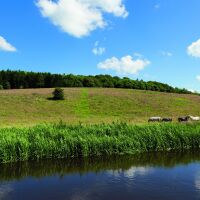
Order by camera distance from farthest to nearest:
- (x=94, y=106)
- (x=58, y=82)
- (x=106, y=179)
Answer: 1. (x=58, y=82)
2. (x=94, y=106)
3. (x=106, y=179)

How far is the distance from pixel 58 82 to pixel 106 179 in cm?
8086

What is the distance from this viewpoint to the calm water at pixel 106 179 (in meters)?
16.4

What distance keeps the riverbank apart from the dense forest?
231 ft

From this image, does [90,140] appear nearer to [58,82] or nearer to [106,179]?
[106,179]

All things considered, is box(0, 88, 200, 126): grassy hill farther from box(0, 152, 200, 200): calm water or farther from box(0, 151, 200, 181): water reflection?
box(0, 152, 200, 200): calm water

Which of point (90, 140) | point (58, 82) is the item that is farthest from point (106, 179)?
point (58, 82)

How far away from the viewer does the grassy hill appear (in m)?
56.2

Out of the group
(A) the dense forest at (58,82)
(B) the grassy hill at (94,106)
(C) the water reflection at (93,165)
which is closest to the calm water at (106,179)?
(C) the water reflection at (93,165)

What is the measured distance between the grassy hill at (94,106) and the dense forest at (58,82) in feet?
60.5

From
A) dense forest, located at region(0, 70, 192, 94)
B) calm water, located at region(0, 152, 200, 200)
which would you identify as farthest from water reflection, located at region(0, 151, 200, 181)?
dense forest, located at region(0, 70, 192, 94)

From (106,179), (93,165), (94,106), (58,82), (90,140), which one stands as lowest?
(106,179)

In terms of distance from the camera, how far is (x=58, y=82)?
98.8 metres

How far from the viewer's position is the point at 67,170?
21938mm

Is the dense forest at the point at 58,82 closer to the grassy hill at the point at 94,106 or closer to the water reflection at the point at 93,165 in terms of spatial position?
the grassy hill at the point at 94,106
